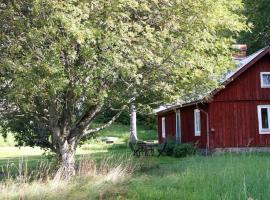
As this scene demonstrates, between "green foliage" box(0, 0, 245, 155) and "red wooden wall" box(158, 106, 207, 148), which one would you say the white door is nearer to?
"red wooden wall" box(158, 106, 207, 148)

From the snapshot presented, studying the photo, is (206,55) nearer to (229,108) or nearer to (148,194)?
(148,194)

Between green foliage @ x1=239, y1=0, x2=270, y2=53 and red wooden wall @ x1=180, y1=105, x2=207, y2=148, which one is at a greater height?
green foliage @ x1=239, y1=0, x2=270, y2=53

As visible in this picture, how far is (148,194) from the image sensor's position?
10.5 meters

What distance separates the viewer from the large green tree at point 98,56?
12.4 m

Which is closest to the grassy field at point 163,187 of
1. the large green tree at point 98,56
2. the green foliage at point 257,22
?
the large green tree at point 98,56

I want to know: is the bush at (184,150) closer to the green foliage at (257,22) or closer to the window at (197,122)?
the window at (197,122)

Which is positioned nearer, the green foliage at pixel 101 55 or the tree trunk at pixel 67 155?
the green foliage at pixel 101 55

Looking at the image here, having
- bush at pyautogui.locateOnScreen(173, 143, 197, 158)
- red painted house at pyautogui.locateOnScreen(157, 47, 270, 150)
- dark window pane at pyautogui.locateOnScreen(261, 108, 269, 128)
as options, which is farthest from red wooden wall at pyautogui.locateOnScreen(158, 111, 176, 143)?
dark window pane at pyautogui.locateOnScreen(261, 108, 269, 128)

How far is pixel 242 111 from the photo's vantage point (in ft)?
85.0

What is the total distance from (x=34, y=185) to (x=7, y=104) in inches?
202

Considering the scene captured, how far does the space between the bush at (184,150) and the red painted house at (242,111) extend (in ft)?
2.71

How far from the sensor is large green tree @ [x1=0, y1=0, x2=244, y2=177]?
12.4 meters

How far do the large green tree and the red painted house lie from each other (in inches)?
367

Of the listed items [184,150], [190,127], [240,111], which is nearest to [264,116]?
[240,111]
